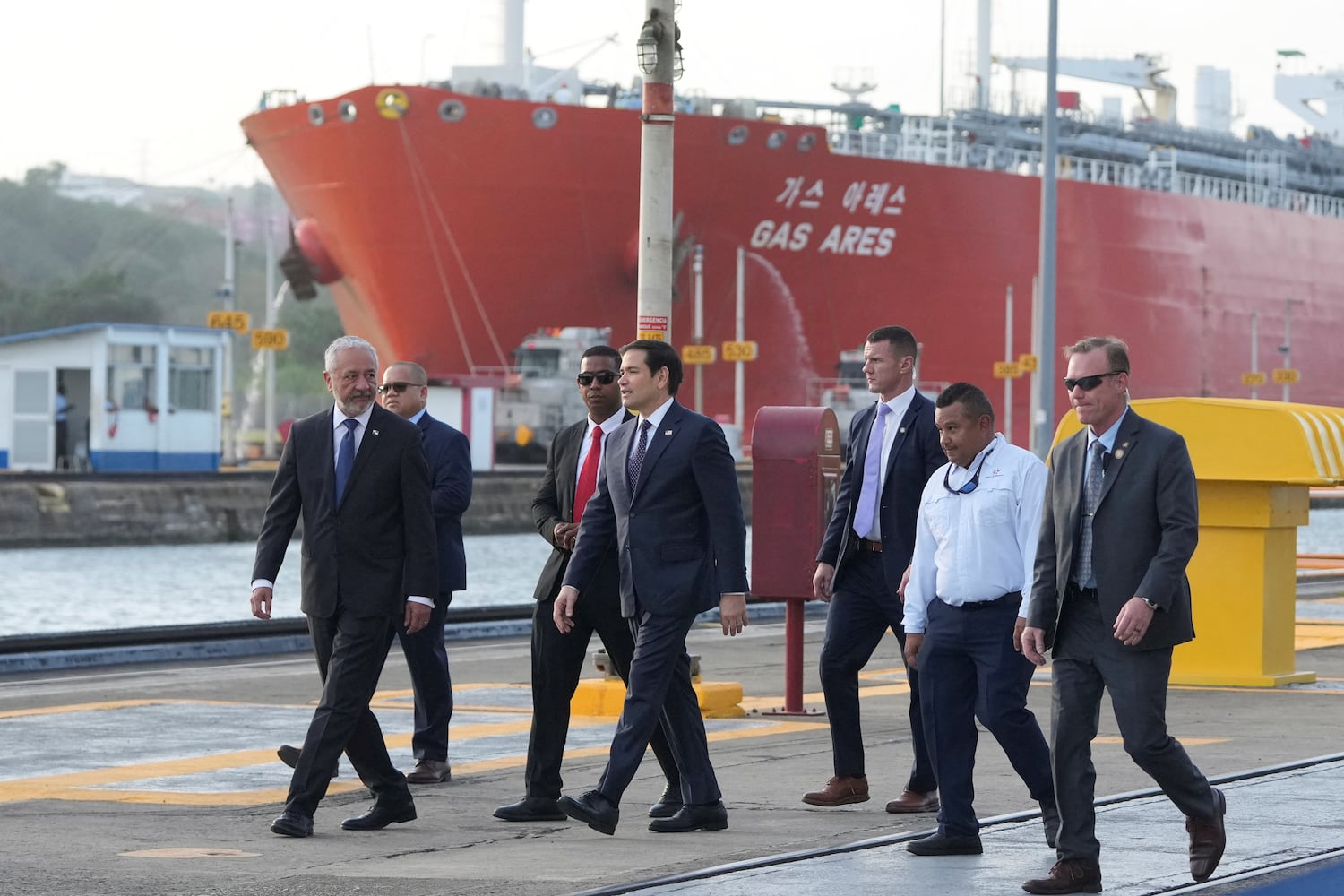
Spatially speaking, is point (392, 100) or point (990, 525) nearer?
point (990, 525)

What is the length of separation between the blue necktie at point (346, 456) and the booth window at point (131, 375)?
93.5ft

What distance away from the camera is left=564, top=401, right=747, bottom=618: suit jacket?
23.0ft

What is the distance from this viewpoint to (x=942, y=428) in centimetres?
639

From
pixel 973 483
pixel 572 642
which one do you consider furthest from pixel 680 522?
pixel 973 483

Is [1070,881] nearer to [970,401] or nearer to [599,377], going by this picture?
[970,401]

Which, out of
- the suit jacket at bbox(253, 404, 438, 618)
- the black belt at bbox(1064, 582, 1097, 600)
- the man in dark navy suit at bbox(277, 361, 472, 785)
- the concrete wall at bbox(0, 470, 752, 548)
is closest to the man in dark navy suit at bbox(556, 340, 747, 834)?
the suit jacket at bbox(253, 404, 438, 618)

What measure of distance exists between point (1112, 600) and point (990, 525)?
707 mm

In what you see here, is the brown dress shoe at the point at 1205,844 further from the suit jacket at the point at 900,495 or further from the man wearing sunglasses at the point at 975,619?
the suit jacket at the point at 900,495

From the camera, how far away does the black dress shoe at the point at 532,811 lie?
7398 mm

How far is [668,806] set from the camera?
24.0 ft

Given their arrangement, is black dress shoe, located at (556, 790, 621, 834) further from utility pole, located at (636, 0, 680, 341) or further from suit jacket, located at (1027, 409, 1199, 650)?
utility pole, located at (636, 0, 680, 341)

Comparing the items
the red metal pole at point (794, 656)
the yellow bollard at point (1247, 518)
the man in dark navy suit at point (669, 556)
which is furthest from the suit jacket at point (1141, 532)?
the yellow bollard at point (1247, 518)

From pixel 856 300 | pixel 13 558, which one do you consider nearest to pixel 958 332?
pixel 856 300

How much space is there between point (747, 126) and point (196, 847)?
3800 cm
